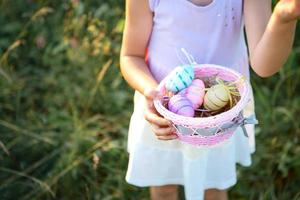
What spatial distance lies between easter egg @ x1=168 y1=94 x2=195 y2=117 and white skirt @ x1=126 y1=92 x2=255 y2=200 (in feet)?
0.88

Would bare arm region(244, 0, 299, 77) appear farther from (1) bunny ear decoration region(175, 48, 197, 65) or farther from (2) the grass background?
(2) the grass background

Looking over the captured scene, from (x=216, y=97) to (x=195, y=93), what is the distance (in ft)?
0.18

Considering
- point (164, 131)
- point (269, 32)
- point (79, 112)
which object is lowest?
point (79, 112)

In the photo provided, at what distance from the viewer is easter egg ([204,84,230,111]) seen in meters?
1.46

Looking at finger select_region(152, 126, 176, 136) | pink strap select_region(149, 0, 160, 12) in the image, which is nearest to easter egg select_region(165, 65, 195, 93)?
finger select_region(152, 126, 176, 136)

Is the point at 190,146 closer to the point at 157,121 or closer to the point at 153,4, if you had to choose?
the point at 157,121

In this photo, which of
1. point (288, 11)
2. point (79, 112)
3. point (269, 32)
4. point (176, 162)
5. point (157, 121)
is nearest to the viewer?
point (288, 11)

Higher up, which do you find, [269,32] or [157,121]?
[269,32]

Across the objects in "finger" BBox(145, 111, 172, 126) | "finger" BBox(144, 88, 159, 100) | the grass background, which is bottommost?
the grass background

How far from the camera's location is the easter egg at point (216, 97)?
Result: 1464 mm

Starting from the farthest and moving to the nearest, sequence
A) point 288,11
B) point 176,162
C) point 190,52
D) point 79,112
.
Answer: point 79,112 → point 176,162 → point 190,52 → point 288,11

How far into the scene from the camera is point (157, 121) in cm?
152

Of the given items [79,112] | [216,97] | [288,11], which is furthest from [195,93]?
[79,112]

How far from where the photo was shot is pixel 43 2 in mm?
3090
